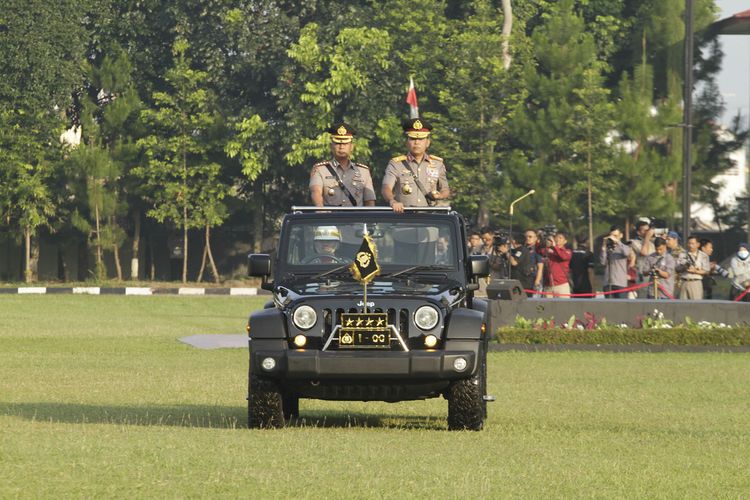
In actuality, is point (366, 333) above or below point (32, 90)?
below

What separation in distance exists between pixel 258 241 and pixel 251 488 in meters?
56.9

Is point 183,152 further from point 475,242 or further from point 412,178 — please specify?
point 412,178

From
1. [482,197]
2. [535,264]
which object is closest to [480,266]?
[535,264]

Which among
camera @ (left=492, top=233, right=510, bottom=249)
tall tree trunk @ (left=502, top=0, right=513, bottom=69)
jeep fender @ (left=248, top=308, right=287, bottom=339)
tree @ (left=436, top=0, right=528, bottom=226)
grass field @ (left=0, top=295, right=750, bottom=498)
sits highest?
tall tree trunk @ (left=502, top=0, right=513, bottom=69)

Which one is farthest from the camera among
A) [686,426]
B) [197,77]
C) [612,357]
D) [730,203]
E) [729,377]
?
[730,203]

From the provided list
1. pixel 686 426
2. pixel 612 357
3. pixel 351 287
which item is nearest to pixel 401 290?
pixel 351 287

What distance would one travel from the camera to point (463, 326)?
43.5 ft

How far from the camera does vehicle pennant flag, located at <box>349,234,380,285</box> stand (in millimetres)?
13344

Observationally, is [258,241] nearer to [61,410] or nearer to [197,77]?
[197,77]

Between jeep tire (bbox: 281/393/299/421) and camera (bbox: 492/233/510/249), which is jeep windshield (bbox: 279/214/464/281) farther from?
camera (bbox: 492/233/510/249)

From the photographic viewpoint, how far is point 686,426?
1491 cm

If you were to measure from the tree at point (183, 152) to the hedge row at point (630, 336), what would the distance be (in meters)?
37.3

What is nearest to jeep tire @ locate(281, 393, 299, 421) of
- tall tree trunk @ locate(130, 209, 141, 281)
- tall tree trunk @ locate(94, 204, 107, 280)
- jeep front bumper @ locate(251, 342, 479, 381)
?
jeep front bumper @ locate(251, 342, 479, 381)

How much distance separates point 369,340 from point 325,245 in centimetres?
183
